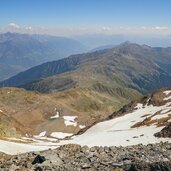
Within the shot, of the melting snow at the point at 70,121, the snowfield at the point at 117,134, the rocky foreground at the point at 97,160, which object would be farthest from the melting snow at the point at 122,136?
the melting snow at the point at 70,121

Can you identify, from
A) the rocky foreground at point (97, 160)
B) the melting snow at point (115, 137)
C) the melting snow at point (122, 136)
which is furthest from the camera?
the melting snow at point (122, 136)

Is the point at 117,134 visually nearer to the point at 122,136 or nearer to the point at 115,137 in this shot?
the point at 115,137

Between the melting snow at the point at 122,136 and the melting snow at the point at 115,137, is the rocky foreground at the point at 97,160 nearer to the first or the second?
the melting snow at the point at 115,137

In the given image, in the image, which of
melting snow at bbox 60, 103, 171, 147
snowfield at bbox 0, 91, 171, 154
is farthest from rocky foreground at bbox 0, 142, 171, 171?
melting snow at bbox 60, 103, 171, 147

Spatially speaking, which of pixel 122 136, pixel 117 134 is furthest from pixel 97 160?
pixel 117 134

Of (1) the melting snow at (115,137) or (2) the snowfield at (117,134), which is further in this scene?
(2) the snowfield at (117,134)

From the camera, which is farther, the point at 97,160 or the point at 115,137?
the point at 115,137

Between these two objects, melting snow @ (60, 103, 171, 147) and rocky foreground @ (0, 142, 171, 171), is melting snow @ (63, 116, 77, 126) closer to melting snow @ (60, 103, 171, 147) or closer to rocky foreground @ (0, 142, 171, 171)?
melting snow @ (60, 103, 171, 147)
